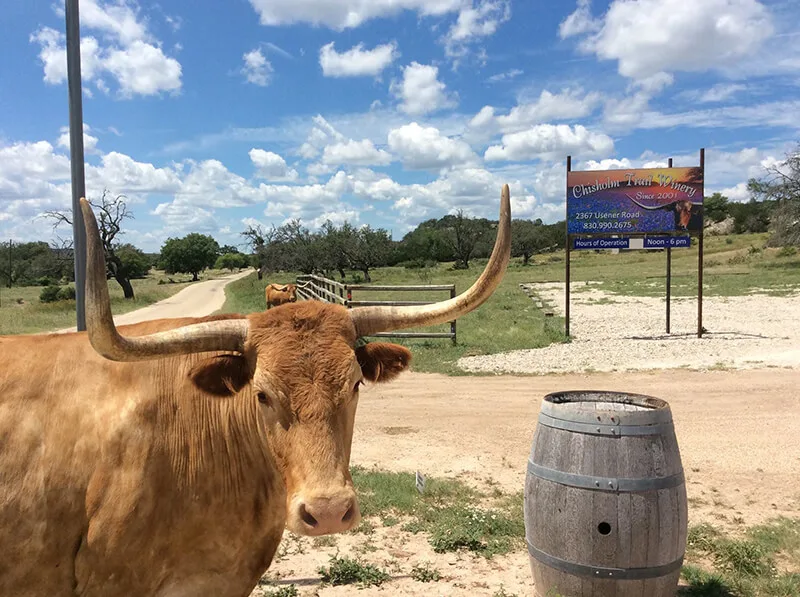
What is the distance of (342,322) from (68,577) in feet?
5.44

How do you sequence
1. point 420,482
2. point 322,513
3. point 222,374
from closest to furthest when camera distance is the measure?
point 322,513 → point 222,374 → point 420,482

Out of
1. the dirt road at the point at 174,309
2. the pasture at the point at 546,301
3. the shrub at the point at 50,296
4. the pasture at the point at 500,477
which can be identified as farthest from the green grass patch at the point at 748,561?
the shrub at the point at 50,296

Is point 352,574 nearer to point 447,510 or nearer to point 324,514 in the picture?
point 447,510

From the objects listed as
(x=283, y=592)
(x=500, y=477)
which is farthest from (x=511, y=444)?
(x=283, y=592)

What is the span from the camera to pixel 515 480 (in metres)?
6.84

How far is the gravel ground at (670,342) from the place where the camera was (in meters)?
12.7

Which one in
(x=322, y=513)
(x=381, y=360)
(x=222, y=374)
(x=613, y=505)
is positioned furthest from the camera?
(x=613, y=505)

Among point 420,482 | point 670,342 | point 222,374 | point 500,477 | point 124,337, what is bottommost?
point 500,477

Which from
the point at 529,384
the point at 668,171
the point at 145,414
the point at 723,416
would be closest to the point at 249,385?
the point at 145,414

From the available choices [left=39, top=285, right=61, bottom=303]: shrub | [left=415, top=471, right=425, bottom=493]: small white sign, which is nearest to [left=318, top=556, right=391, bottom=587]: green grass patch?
[left=415, top=471, right=425, bottom=493]: small white sign

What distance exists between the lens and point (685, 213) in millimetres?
15641

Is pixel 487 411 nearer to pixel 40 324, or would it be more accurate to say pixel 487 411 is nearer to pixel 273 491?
pixel 273 491

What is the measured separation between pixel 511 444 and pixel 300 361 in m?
5.98

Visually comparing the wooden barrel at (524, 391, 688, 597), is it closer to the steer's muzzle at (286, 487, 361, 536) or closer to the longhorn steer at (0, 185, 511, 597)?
the longhorn steer at (0, 185, 511, 597)
